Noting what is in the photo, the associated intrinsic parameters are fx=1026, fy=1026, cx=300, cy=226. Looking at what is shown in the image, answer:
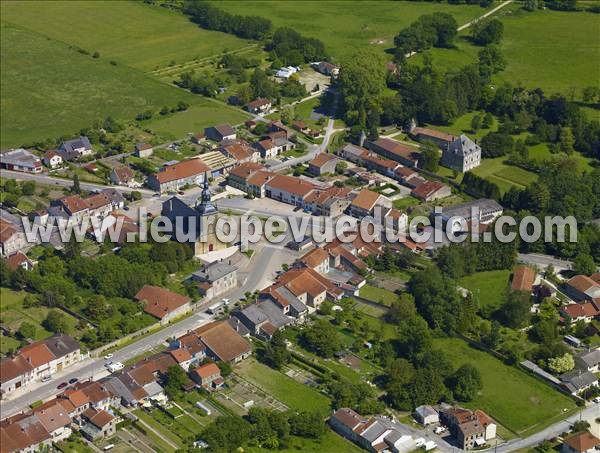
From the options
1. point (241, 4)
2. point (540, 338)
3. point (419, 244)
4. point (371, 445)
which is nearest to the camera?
point (371, 445)

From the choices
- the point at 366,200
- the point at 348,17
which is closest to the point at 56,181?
the point at 366,200

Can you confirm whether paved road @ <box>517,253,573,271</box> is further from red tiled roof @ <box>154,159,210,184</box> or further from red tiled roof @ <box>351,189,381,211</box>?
red tiled roof @ <box>154,159,210,184</box>

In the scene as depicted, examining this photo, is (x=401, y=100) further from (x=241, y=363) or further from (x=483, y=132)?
(x=241, y=363)

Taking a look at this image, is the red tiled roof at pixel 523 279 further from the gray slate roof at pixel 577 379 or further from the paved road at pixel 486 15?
the paved road at pixel 486 15

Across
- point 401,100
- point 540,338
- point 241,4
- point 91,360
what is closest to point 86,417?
point 91,360

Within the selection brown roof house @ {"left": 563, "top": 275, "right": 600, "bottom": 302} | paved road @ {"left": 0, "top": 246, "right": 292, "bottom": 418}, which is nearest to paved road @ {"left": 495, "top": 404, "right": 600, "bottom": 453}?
brown roof house @ {"left": 563, "top": 275, "right": 600, "bottom": 302}

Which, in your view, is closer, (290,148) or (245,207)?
(245,207)

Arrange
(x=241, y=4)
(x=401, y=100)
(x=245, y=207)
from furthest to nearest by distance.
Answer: (x=241, y=4)
(x=401, y=100)
(x=245, y=207)

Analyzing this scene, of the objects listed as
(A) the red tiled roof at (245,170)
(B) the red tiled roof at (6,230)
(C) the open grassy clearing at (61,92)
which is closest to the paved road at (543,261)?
(A) the red tiled roof at (245,170)
